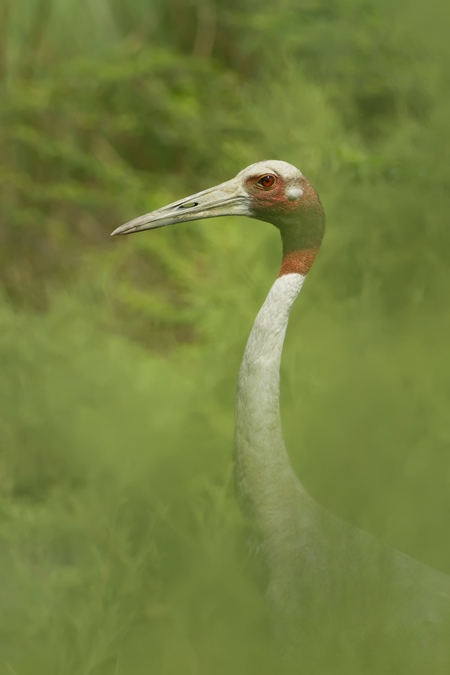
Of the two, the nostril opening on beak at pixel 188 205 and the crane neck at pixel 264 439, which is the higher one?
the nostril opening on beak at pixel 188 205

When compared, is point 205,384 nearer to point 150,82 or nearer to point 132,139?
point 150,82

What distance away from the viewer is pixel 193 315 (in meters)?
3.22

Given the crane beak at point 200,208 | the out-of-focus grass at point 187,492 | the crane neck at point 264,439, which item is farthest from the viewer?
the crane beak at point 200,208

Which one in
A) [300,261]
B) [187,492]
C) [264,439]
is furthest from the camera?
[300,261]

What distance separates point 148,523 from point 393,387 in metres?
0.46

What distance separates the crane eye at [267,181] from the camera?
1.83m

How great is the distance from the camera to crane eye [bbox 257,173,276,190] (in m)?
1.83

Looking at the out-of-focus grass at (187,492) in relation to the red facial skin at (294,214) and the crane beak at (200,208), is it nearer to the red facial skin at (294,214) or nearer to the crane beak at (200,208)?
the red facial skin at (294,214)

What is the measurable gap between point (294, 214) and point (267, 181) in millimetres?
87

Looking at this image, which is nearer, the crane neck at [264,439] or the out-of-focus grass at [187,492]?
the out-of-focus grass at [187,492]

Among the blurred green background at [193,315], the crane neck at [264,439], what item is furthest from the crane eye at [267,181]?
the crane neck at [264,439]

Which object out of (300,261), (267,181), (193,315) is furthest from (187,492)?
(193,315)

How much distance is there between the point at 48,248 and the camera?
17.0ft

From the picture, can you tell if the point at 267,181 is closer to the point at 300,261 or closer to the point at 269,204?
the point at 269,204
